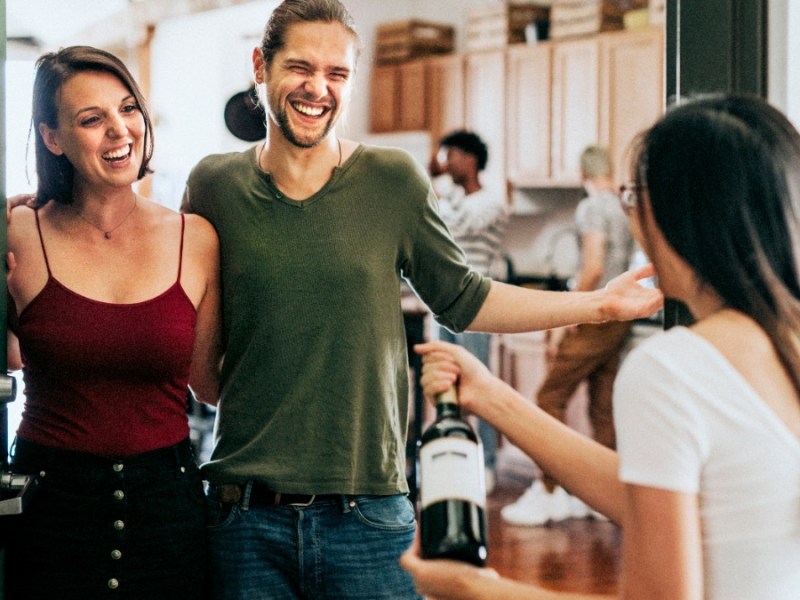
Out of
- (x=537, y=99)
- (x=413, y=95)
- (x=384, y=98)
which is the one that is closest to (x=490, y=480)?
(x=537, y=99)

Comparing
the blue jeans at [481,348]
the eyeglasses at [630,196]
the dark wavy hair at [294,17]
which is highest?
the dark wavy hair at [294,17]

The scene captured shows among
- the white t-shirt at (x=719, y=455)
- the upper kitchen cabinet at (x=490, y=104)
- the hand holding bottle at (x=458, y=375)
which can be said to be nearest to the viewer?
the white t-shirt at (x=719, y=455)

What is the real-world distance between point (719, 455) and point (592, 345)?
358 centimetres

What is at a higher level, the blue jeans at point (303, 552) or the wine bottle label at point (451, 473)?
the wine bottle label at point (451, 473)

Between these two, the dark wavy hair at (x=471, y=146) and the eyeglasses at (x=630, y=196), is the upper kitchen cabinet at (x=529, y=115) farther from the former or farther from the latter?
the eyeglasses at (x=630, y=196)

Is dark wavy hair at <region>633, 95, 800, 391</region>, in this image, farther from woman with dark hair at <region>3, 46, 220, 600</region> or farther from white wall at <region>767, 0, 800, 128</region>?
woman with dark hair at <region>3, 46, 220, 600</region>

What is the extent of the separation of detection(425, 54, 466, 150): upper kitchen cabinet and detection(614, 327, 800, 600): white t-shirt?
5.64 meters

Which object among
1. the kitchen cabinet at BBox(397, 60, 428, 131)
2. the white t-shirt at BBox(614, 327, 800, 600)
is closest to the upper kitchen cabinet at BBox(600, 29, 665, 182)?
the kitchen cabinet at BBox(397, 60, 428, 131)

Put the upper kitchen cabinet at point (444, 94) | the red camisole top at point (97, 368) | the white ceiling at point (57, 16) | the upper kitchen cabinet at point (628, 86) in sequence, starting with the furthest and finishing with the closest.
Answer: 1. the white ceiling at point (57, 16)
2. the upper kitchen cabinet at point (444, 94)
3. the upper kitchen cabinet at point (628, 86)
4. the red camisole top at point (97, 368)

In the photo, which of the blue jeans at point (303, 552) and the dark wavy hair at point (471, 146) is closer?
the blue jeans at point (303, 552)

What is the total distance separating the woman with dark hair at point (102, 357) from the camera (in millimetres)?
1526

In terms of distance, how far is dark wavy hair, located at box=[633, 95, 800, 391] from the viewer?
3.13ft

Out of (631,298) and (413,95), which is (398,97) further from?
(631,298)

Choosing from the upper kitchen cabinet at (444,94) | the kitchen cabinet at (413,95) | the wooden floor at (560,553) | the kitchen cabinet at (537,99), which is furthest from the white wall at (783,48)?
the kitchen cabinet at (413,95)
